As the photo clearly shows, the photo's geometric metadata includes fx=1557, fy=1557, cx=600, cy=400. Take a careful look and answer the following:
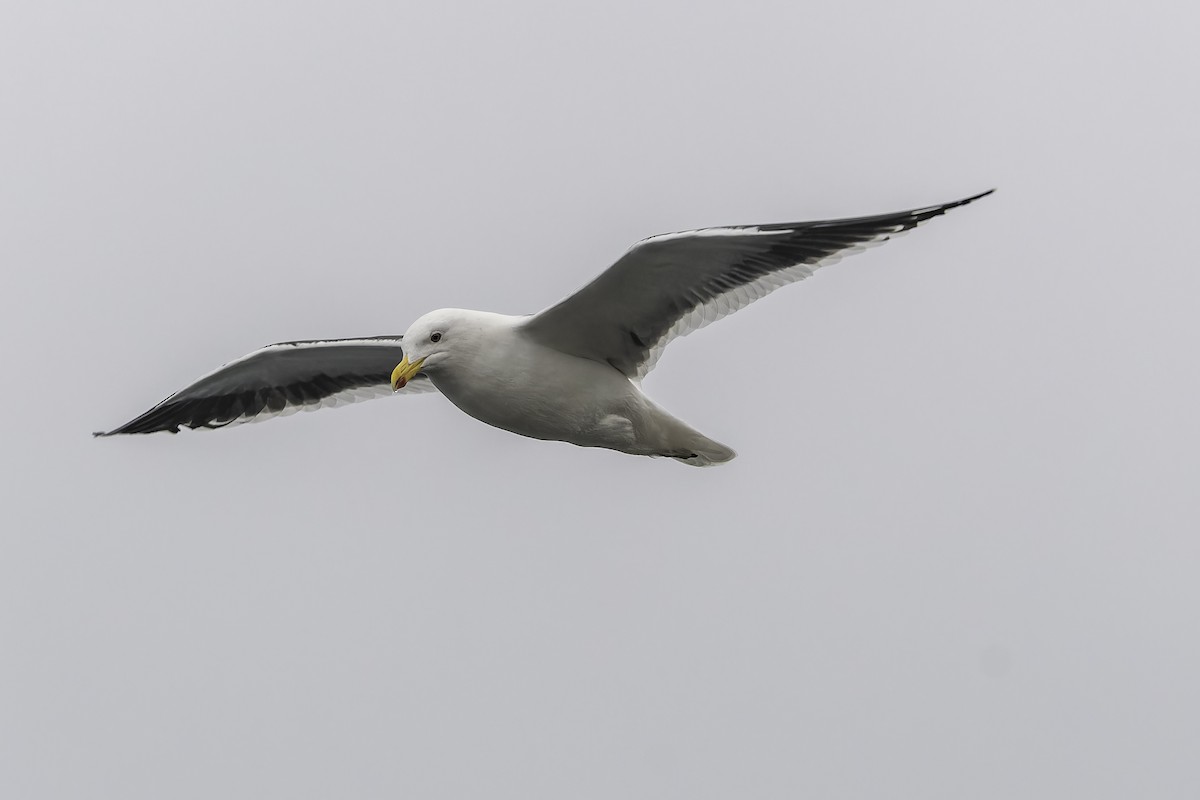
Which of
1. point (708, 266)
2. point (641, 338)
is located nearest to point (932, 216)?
point (708, 266)

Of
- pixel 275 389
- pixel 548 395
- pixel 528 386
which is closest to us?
pixel 528 386

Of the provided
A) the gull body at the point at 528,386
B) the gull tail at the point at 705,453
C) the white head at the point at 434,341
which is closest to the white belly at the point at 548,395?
the gull body at the point at 528,386

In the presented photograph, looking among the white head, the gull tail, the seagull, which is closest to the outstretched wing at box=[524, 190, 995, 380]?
the seagull

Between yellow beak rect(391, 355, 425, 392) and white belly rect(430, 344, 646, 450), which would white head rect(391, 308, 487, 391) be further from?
white belly rect(430, 344, 646, 450)

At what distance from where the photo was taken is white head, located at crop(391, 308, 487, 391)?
11.0 metres

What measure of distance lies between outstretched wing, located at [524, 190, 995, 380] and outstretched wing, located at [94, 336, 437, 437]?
2332mm

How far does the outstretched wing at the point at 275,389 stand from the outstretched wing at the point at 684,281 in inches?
91.8

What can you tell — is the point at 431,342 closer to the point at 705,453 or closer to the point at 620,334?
the point at 620,334

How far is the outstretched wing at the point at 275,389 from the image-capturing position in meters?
13.5

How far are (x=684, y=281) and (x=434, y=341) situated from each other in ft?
6.15

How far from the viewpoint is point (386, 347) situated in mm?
13094

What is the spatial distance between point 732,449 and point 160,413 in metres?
5.25

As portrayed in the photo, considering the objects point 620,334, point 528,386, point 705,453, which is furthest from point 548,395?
point 705,453

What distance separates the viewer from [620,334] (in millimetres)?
11742
